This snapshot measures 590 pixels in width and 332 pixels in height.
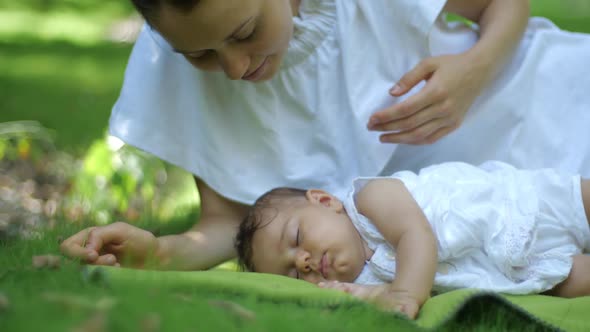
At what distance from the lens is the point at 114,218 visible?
102 inches

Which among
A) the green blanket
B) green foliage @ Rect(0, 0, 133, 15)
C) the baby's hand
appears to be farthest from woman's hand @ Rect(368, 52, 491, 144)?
green foliage @ Rect(0, 0, 133, 15)

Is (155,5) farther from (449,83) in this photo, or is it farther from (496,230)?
(496,230)

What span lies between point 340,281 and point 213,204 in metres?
0.61

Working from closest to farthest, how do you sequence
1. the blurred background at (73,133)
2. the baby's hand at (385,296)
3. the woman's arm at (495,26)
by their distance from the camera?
1. the baby's hand at (385,296)
2. the woman's arm at (495,26)
3. the blurred background at (73,133)

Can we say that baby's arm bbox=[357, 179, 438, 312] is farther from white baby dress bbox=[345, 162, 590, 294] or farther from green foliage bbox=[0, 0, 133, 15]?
green foliage bbox=[0, 0, 133, 15]

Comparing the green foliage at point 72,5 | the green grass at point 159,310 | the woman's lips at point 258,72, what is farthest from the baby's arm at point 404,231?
the green foliage at point 72,5

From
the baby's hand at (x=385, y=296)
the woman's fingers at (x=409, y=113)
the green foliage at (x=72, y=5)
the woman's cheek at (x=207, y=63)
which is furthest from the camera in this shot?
the green foliage at (x=72, y=5)

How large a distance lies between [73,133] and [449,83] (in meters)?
2.59

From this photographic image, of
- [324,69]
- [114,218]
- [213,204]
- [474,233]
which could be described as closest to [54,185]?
[114,218]

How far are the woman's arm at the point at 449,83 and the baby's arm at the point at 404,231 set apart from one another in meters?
0.21

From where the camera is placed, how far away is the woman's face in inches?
70.8

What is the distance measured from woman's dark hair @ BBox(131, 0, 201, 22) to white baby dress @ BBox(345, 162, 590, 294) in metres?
0.70

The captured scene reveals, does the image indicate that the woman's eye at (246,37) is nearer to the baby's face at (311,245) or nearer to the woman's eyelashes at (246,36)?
the woman's eyelashes at (246,36)

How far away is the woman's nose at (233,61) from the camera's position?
75.0 inches
